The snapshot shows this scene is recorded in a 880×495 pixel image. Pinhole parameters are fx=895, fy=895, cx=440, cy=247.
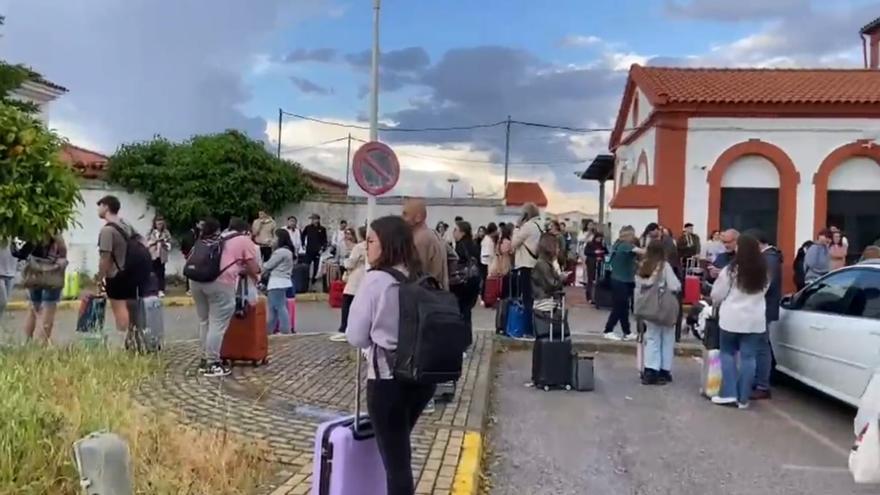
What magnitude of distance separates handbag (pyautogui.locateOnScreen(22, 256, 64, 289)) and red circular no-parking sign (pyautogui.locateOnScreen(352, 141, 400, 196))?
3.71 meters

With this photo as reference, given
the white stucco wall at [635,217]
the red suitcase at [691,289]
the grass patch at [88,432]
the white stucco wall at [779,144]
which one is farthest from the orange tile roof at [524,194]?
the grass patch at [88,432]

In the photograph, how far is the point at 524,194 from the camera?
29.3 m

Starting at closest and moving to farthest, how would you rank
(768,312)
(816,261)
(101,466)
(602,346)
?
1. (101,466)
2. (768,312)
3. (602,346)
4. (816,261)

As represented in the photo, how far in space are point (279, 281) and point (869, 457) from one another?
332 inches

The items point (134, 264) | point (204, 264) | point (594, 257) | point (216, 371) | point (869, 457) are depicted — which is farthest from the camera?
point (594, 257)

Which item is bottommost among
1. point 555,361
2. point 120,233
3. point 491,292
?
point 555,361

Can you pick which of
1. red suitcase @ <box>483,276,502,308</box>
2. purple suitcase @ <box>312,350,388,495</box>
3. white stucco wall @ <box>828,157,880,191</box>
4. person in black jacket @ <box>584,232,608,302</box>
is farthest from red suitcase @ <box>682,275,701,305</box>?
purple suitcase @ <box>312,350,388,495</box>

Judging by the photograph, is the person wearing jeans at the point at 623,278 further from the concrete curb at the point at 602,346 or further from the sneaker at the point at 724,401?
the sneaker at the point at 724,401

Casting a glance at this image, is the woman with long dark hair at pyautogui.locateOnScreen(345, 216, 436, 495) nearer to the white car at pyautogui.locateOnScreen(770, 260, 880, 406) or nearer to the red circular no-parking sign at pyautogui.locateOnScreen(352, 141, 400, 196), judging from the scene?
the white car at pyautogui.locateOnScreen(770, 260, 880, 406)

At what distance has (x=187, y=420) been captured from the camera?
6.73m

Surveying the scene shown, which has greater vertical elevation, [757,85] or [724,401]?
[757,85]

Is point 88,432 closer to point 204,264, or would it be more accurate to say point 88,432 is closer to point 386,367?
point 386,367

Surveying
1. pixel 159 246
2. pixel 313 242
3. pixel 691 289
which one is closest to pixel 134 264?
pixel 159 246

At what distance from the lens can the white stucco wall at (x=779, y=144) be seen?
21750 mm
